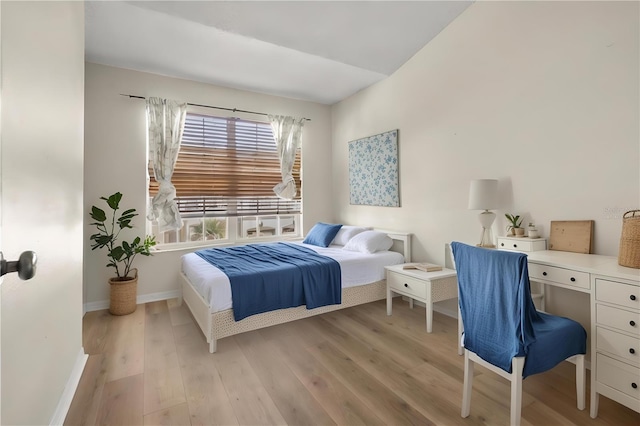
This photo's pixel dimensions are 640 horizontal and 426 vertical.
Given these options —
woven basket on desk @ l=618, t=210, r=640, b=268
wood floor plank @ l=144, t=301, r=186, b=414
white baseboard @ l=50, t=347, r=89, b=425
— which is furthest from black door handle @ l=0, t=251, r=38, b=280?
woven basket on desk @ l=618, t=210, r=640, b=268

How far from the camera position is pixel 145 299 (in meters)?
3.84

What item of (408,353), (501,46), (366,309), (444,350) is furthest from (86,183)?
(501,46)

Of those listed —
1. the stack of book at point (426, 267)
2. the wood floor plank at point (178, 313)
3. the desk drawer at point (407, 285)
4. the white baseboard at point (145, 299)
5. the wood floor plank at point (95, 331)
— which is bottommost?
the wood floor plank at point (95, 331)

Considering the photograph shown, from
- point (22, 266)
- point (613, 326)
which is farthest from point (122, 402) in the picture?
point (613, 326)

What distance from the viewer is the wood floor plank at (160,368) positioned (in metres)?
1.94

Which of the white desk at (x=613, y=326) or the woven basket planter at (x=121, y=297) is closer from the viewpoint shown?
the white desk at (x=613, y=326)

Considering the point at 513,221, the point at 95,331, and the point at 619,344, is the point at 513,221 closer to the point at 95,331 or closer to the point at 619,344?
the point at 619,344

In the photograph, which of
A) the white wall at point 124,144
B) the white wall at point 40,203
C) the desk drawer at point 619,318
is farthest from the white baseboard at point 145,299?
the desk drawer at point 619,318

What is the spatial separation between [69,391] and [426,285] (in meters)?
2.70

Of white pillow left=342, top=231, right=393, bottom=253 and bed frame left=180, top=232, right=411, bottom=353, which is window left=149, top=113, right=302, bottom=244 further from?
white pillow left=342, top=231, right=393, bottom=253

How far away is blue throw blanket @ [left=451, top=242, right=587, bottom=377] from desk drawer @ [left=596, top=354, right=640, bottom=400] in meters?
0.12

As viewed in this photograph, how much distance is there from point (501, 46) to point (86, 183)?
14.3ft

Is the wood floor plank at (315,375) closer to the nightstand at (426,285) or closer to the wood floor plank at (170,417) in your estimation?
the wood floor plank at (170,417)

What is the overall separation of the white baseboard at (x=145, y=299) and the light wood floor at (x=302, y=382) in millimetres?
617
